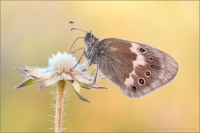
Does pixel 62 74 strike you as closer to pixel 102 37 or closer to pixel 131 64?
pixel 131 64

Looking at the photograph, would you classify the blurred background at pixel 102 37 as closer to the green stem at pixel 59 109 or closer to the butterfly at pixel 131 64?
the butterfly at pixel 131 64

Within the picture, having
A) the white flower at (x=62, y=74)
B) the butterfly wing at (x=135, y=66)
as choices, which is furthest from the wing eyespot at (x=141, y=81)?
the white flower at (x=62, y=74)

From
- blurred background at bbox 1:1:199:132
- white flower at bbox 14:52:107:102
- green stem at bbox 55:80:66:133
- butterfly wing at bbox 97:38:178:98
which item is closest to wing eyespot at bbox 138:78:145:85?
butterfly wing at bbox 97:38:178:98

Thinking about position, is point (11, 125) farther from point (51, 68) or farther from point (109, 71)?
point (51, 68)

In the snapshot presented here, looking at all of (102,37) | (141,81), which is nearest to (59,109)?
(141,81)

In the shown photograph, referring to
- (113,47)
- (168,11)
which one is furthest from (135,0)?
(113,47)

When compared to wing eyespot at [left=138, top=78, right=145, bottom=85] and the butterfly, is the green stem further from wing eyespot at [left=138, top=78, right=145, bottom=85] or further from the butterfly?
wing eyespot at [left=138, top=78, right=145, bottom=85]
